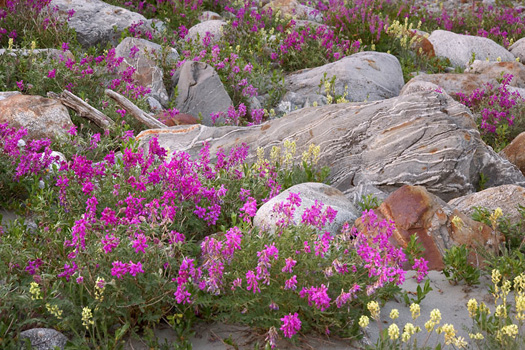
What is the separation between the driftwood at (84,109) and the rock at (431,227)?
14.9 feet

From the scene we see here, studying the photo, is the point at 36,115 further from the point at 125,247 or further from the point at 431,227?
the point at 431,227

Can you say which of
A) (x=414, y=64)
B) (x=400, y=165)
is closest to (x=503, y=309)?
(x=400, y=165)

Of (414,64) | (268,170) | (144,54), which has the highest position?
(268,170)

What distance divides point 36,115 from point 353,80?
613 cm

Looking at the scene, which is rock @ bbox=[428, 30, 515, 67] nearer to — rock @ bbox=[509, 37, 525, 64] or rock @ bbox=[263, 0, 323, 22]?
rock @ bbox=[509, 37, 525, 64]

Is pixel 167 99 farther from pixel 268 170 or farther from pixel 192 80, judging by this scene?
pixel 268 170

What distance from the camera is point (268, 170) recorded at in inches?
265

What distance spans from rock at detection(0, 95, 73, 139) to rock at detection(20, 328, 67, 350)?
437 centimetres

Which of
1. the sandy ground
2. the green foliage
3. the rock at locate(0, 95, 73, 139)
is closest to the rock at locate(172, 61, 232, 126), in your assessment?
the rock at locate(0, 95, 73, 139)

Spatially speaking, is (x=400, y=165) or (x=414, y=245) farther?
(x=400, y=165)

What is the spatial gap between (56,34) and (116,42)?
1607mm

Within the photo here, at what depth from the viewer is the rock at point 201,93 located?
10484 mm

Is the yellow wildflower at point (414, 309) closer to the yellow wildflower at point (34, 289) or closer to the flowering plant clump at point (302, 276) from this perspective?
the flowering plant clump at point (302, 276)

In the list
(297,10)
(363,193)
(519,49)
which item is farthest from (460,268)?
(297,10)
